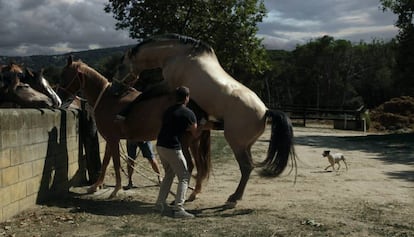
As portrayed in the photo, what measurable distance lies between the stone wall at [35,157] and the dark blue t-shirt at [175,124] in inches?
71.8

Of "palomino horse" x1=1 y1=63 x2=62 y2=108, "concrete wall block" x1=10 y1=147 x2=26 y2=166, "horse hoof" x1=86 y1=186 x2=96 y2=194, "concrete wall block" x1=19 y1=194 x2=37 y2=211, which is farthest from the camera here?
"palomino horse" x1=1 y1=63 x2=62 y2=108

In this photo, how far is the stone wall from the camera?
6.09 m

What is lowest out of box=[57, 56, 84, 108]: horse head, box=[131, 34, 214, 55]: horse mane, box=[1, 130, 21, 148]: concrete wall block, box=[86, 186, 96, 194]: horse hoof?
box=[86, 186, 96, 194]: horse hoof

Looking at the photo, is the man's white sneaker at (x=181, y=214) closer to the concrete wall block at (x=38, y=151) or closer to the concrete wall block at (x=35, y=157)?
the concrete wall block at (x=35, y=157)

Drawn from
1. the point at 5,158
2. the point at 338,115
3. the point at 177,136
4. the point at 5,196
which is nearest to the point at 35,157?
the point at 5,158

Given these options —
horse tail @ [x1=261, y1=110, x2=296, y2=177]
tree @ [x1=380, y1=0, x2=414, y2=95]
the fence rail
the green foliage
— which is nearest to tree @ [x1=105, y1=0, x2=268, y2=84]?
tree @ [x1=380, y1=0, x2=414, y2=95]

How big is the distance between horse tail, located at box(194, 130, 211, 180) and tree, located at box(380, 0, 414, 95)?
18786mm

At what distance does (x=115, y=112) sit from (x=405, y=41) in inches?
805

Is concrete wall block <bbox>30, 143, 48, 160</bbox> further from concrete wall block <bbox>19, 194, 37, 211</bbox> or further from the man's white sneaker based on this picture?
the man's white sneaker

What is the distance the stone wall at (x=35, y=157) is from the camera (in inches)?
240

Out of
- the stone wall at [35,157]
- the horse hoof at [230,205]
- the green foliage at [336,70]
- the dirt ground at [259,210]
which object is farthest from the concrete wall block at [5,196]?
the green foliage at [336,70]

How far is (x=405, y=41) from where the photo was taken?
80.6ft

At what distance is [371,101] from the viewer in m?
46.9

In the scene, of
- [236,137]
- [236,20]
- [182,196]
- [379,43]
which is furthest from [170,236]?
[379,43]
